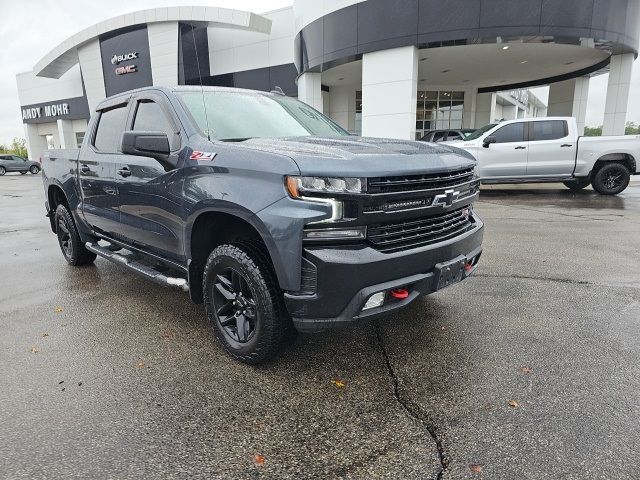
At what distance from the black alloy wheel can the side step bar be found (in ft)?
1.36

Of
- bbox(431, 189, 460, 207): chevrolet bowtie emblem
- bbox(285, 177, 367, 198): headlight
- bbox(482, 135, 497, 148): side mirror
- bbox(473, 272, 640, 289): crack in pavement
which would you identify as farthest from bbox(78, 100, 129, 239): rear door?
bbox(482, 135, 497, 148): side mirror

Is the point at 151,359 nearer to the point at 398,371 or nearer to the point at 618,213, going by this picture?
the point at 398,371

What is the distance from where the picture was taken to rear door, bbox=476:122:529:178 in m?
11.6

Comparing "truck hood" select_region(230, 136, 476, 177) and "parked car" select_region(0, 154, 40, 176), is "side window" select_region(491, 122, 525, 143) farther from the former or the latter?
"parked car" select_region(0, 154, 40, 176)

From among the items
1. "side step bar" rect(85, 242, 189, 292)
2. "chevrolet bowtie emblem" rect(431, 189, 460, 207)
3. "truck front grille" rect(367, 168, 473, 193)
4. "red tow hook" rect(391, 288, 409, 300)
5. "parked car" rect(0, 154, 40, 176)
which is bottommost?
"parked car" rect(0, 154, 40, 176)

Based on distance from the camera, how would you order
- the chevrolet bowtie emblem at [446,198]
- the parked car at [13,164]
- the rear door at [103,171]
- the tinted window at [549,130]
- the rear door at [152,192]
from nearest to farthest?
the chevrolet bowtie emblem at [446,198], the rear door at [152,192], the rear door at [103,171], the tinted window at [549,130], the parked car at [13,164]

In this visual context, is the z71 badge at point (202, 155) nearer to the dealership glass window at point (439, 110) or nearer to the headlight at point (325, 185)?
the headlight at point (325, 185)

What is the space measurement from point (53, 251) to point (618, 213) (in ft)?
33.8

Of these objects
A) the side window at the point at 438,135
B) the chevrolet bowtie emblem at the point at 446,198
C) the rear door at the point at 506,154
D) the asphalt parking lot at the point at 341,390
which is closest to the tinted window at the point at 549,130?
the rear door at the point at 506,154

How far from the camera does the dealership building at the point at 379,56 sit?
15625 mm

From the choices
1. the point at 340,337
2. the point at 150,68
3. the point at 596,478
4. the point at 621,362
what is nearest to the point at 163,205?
the point at 340,337

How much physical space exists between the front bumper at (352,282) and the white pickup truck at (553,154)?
9.98 meters

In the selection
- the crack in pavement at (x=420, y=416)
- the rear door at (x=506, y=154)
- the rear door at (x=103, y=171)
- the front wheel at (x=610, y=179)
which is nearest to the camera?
the crack in pavement at (x=420, y=416)

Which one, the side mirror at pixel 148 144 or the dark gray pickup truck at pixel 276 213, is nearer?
the dark gray pickup truck at pixel 276 213
